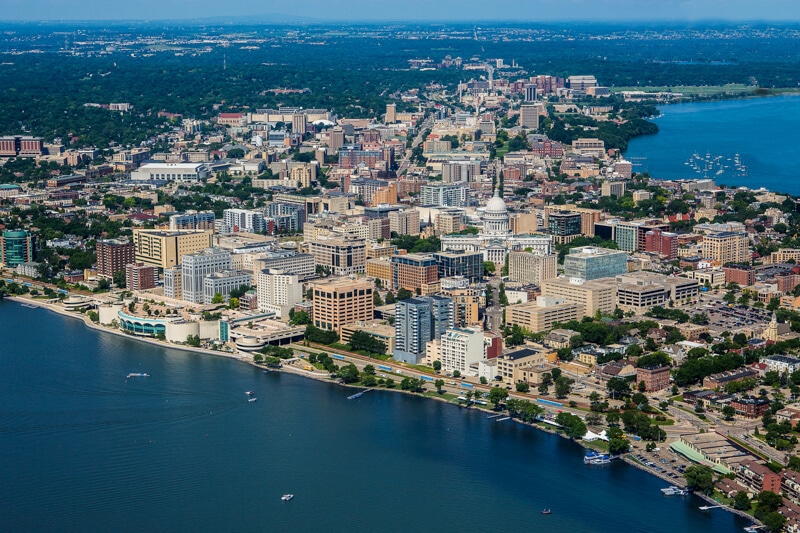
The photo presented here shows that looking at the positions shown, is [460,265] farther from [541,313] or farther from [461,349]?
[461,349]

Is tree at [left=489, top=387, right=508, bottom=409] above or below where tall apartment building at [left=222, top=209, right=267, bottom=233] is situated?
below

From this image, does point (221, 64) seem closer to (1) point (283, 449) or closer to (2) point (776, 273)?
(2) point (776, 273)

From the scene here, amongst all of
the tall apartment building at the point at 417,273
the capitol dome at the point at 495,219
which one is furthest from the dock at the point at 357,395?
the capitol dome at the point at 495,219

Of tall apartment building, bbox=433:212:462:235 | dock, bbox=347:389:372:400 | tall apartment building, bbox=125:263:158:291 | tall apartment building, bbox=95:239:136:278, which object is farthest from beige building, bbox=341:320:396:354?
tall apartment building, bbox=433:212:462:235

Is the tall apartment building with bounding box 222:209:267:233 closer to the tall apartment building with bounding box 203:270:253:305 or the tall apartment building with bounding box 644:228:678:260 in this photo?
the tall apartment building with bounding box 203:270:253:305

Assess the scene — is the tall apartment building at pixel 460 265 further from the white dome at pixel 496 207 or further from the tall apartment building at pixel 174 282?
the white dome at pixel 496 207
